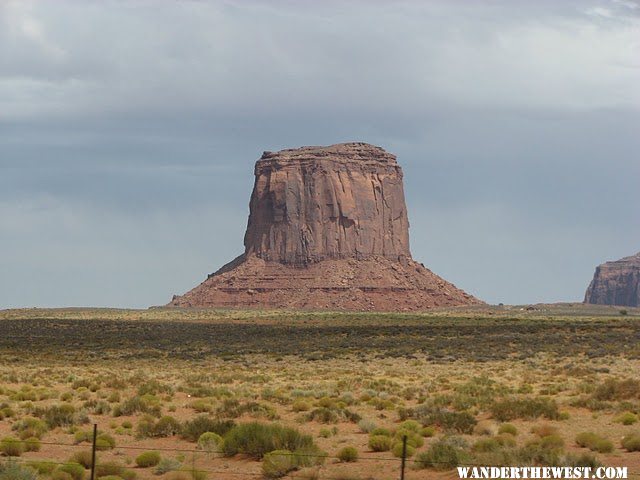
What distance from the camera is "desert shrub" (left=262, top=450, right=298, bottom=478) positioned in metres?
17.3

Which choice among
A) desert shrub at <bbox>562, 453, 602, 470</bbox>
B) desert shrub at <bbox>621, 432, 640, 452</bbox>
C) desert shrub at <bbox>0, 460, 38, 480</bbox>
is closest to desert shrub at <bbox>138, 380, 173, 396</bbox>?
desert shrub at <bbox>0, 460, 38, 480</bbox>

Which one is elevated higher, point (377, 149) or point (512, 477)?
point (377, 149)

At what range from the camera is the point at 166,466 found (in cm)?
1783

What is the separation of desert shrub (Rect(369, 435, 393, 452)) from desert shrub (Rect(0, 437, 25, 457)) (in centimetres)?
655

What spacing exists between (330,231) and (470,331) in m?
85.1

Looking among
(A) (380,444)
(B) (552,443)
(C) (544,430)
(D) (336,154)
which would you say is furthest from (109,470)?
(D) (336,154)

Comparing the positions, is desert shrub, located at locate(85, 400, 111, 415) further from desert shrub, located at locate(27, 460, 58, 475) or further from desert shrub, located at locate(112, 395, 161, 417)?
desert shrub, located at locate(27, 460, 58, 475)

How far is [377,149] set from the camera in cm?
17338

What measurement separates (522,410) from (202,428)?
7.30 m

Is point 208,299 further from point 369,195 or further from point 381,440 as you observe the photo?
point 381,440

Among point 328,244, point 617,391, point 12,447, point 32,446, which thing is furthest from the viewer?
point 328,244

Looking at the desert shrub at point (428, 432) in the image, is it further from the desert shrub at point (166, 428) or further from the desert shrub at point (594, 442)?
the desert shrub at point (166, 428)

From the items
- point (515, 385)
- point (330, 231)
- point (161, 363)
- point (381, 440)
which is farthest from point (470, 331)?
point (330, 231)

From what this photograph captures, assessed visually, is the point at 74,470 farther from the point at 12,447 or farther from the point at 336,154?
the point at 336,154
